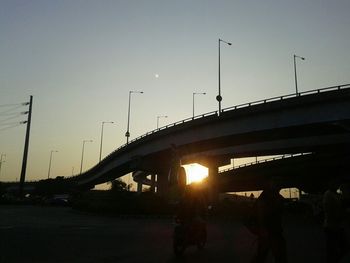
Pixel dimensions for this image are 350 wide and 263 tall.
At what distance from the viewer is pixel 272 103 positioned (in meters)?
41.5

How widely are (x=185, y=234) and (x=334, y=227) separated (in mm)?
4278

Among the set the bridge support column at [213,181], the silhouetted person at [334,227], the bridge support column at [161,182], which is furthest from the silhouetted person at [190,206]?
the bridge support column at [161,182]

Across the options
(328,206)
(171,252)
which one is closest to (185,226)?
(171,252)

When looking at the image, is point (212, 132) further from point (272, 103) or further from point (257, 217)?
point (257, 217)

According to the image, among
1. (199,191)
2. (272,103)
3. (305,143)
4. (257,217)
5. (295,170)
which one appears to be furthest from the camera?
(295,170)

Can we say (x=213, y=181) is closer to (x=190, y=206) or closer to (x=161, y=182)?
(x=161, y=182)

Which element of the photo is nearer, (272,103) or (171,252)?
(171,252)

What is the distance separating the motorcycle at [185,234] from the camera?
11.5 m

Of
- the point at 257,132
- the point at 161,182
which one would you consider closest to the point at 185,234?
the point at 257,132

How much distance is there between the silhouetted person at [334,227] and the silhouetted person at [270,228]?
3.03 ft

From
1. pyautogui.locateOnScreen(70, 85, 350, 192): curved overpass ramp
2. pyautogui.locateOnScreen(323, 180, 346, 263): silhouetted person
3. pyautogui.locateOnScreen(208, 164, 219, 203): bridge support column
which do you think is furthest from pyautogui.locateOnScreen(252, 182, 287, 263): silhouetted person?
pyautogui.locateOnScreen(208, 164, 219, 203): bridge support column

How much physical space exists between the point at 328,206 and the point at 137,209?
96.1ft

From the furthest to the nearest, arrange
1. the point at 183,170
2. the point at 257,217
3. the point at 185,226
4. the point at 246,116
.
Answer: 1. the point at 246,116
2. the point at 183,170
3. the point at 185,226
4. the point at 257,217

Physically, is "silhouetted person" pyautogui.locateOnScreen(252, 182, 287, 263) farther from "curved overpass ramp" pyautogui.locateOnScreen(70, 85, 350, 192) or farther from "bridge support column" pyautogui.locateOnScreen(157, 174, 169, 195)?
"bridge support column" pyautogui.locateOnScreen(157, 174, 169, 195)
